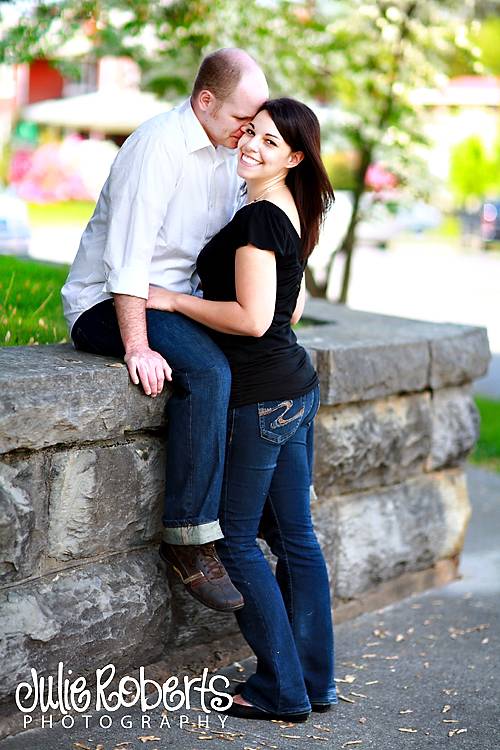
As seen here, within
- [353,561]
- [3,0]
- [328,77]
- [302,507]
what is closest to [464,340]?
[353,561]

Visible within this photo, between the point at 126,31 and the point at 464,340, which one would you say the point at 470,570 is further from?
the point at 126,31

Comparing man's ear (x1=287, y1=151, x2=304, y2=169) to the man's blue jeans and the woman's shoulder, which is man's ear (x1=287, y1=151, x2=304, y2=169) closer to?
the woman's shoulder

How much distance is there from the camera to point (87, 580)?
3.36 meters

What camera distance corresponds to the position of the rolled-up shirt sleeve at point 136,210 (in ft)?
10.9

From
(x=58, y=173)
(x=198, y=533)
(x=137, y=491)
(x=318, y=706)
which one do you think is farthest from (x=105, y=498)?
(x=58, y=173)

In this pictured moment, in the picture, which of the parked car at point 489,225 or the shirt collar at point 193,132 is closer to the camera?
the shirt collar at point 193,132

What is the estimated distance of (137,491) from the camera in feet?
11.4

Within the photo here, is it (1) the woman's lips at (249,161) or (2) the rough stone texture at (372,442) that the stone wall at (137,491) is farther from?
(1) the woman's lips at (249,161)

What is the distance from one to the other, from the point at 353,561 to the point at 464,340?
1.06 meters

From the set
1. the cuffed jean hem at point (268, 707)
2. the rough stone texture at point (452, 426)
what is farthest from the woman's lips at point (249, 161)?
the rough stone texture at point (452, 426)

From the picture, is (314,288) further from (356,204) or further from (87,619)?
(87,619)

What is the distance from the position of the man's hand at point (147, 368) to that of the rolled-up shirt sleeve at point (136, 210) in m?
0.17

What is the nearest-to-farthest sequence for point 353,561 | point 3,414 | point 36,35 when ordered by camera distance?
point 3,414 < point 353,561 < point 36,35

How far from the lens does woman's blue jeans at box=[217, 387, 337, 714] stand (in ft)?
11.0
